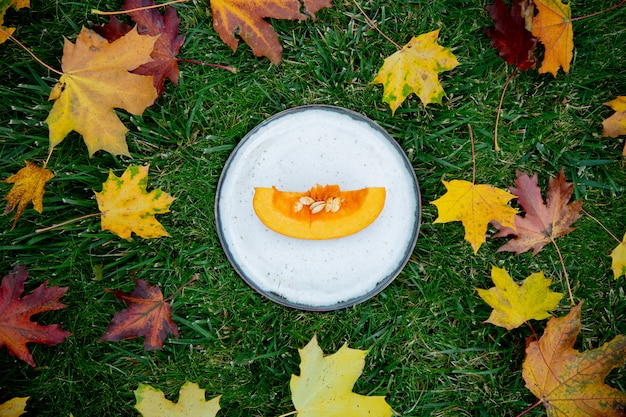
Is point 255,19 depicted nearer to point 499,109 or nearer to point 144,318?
point 499,109

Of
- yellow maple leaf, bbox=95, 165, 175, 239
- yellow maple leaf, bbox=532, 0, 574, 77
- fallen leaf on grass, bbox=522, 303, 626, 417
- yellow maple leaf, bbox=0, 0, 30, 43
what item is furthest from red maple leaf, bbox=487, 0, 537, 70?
yellow maple leaf, bbox=0, 0, 30, 43

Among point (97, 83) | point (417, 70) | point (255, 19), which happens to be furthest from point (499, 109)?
point (97, 83)

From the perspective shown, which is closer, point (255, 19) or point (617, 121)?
point (255, 19)

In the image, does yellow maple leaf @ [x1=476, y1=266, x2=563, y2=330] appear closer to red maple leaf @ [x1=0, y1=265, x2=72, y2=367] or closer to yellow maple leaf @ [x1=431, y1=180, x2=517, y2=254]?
yellow maple leaf @ [x1=431, y1=180, x2=517, y2=254]

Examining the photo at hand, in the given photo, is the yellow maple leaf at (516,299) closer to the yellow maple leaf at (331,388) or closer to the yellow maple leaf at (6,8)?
the yellow maple leaf at (331,388)

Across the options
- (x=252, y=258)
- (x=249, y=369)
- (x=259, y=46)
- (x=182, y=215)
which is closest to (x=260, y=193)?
(x=252, y=258)

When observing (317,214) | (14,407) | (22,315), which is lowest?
(14,407)
